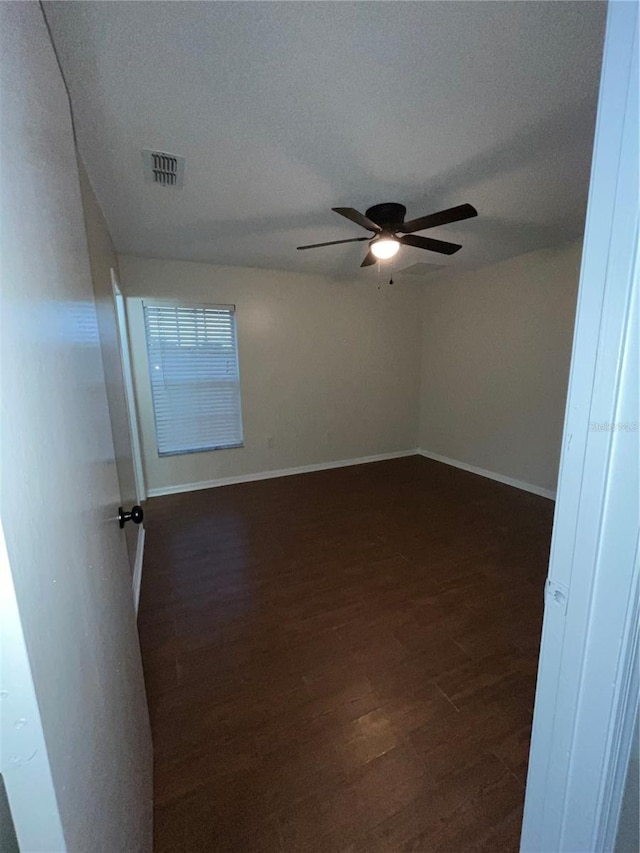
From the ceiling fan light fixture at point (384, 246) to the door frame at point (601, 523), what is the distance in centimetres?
195

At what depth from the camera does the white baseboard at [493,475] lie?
3.60 meters

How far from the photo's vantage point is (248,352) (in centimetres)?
395

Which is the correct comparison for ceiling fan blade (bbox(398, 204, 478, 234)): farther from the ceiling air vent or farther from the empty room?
the ceiling air vent

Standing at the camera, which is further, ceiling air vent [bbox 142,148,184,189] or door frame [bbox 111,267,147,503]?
door frame [bbox 111,267,147,503]

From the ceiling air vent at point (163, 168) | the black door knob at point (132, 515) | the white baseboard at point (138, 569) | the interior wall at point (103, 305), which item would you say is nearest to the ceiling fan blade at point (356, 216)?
the ceiling air vent at point (163, 168)

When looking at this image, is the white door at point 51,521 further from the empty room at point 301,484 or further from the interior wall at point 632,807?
the interior wall at point 632,807

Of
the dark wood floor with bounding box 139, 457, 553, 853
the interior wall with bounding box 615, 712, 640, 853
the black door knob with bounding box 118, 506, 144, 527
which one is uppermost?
the black door knob with bounding box 118, 506, 144, 527

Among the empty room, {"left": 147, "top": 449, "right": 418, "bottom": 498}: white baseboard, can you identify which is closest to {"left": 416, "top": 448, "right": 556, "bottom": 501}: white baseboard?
the empty room

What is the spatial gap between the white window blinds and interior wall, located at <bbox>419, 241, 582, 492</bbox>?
9.00 ft

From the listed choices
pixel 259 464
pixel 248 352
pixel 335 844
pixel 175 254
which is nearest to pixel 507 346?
pixel 248 352

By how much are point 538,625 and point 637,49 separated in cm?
226

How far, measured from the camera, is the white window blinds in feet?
11.8

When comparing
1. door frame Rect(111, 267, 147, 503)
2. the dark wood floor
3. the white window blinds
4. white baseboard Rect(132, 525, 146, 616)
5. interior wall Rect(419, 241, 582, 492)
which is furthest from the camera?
the white window blinds

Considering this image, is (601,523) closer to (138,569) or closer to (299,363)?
(138,569)
